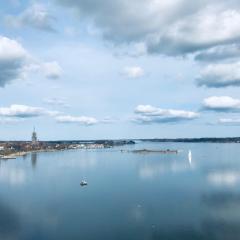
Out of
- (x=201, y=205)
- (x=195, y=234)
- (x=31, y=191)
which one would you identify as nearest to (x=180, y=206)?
(x=201, y=205)

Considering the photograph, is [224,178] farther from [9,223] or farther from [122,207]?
[9,223]

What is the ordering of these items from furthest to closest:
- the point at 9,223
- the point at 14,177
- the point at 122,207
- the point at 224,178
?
the point at 14,177, the point at 224,178, the point at 122,207, the point at 9,223

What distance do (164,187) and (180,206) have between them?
14.0m

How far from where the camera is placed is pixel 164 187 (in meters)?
56.0

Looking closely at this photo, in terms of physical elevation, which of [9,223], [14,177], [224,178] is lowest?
[9,223]

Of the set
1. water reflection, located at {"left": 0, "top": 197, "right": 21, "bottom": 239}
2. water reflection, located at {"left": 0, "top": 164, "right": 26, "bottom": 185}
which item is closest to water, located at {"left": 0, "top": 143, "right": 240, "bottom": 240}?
water reflection, located at {"left": 0, "top": 197, "right": 21, "bottom": 239}

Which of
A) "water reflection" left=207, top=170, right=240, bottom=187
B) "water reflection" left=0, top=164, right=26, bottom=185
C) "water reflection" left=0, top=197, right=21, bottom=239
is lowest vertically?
"water reflection" left=0, top=197, right=21, bottom=239

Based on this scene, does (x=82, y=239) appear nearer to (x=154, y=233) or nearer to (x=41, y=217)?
(x=154, y=233)

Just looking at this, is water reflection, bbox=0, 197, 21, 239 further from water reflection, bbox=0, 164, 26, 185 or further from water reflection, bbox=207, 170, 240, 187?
water reflection, bbox=207, 170, 240, 187

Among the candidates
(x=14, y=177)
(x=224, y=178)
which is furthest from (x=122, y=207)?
(x=14, y=177)

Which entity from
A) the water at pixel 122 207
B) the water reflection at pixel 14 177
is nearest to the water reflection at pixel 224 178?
the water at pixel 122 207

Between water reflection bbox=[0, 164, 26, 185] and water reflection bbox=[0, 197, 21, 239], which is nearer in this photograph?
water reflection bbox=[0, 197, 21, 239]

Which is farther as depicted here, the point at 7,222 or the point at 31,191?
the point at 31,191

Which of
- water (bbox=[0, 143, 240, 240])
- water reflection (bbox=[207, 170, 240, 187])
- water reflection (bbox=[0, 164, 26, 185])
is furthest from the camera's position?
water reflection (bbox=[0, 164, 26, 185])
